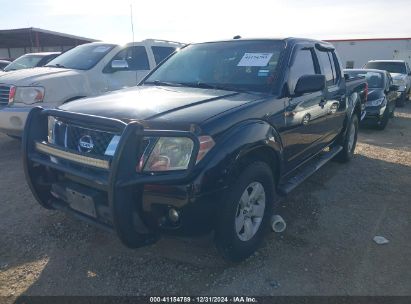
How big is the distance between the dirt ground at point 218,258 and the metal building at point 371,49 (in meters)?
21.3

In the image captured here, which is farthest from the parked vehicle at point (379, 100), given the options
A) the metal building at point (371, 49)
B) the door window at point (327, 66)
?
the metal building at point (371, 49)

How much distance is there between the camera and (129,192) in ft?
7.95

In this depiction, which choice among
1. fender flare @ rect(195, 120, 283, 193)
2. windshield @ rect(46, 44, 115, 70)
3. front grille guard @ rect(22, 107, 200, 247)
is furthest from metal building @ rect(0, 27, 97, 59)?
fender flare @ rect(195, 120, 283, 193)

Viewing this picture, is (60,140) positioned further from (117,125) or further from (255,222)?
(255,222)

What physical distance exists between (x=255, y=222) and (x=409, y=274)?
4.29 feet

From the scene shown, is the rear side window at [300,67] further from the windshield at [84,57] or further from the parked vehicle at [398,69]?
the parked vehicle at [398,69]

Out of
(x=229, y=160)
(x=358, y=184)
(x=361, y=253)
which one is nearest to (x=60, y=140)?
(x=229, y=160)

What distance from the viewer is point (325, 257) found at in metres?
3.20

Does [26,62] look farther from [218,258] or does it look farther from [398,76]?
[398,76]

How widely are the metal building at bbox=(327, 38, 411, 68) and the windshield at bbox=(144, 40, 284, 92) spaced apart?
22.1 metres

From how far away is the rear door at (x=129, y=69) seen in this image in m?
6.69

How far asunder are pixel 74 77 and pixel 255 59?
3645 millimetres

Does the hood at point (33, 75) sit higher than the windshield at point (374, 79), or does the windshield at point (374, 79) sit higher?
the hood at point (33, 75)

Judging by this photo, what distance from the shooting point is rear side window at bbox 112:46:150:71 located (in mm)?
7118
